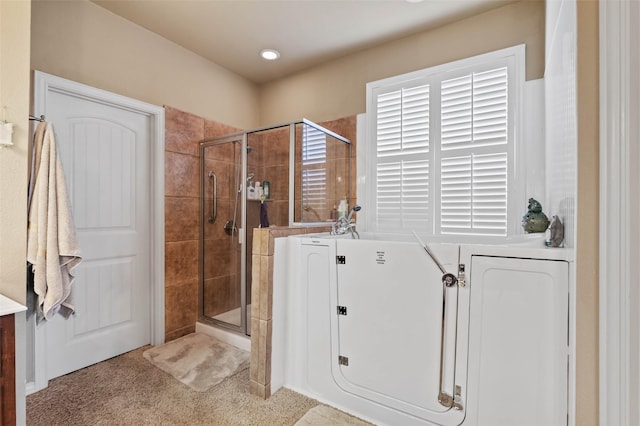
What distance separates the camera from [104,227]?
2.37m

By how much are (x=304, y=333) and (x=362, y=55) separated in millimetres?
2408

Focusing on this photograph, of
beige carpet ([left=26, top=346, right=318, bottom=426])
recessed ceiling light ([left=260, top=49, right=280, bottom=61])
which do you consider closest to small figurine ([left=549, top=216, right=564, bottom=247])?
beige carpet ([left=26, top=346, right=318, bottom=426])

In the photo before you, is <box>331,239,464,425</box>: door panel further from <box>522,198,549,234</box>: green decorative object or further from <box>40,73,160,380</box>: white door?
<box>40,73,160,380</box>: white door

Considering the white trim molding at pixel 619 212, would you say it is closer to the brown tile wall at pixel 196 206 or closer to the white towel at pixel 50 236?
the brown tile wall at pixel 196 206

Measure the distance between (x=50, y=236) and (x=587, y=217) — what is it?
2.25m

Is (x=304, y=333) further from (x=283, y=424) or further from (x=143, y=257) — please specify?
(x=143, y=257)

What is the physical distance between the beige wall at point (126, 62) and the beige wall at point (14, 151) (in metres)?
0.68

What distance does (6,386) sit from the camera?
3.78ft

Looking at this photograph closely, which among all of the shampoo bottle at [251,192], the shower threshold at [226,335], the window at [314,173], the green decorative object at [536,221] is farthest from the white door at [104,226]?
the green decorative object at [536,221]

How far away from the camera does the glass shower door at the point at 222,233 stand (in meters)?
2.78

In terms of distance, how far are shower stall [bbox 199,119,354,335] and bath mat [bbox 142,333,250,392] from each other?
0.66 ft

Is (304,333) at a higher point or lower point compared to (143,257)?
lower

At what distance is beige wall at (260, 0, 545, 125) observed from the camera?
2197 mm

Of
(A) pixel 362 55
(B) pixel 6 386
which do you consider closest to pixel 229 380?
(B) pixel 6 386
